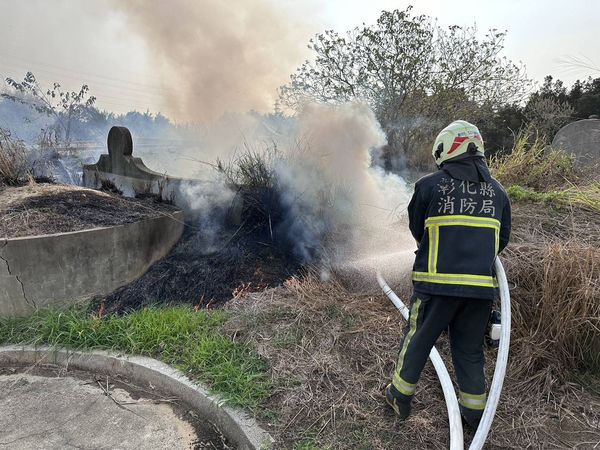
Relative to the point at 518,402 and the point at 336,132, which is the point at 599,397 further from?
the point at 336,132

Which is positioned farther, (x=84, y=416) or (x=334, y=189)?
(x=334, y=189)

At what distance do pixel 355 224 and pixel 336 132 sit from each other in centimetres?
174

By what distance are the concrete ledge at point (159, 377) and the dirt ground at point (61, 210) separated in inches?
66.9

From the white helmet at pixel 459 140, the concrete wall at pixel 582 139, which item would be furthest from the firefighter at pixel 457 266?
the concrete wall at pixel 582 139

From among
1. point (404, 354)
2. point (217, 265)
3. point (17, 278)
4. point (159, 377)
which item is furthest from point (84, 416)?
point (217, 265)

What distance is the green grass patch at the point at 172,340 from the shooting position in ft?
9.81

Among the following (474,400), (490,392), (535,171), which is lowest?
(474,400)

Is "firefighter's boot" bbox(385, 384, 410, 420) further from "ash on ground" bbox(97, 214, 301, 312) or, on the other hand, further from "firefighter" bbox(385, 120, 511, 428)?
"ash on ground" bbox(97, 214, 301, 312)

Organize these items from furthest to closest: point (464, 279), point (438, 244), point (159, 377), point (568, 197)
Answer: point (568, 197) < point (159, 377) < point (438, 244) < point (464, 279)

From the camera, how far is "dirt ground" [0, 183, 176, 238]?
5031 millimetres

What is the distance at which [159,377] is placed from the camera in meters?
3.23

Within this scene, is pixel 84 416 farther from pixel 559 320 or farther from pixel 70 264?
pixel 559 320

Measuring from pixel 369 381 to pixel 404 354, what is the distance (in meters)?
0.48

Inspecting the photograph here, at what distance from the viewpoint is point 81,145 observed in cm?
1352
